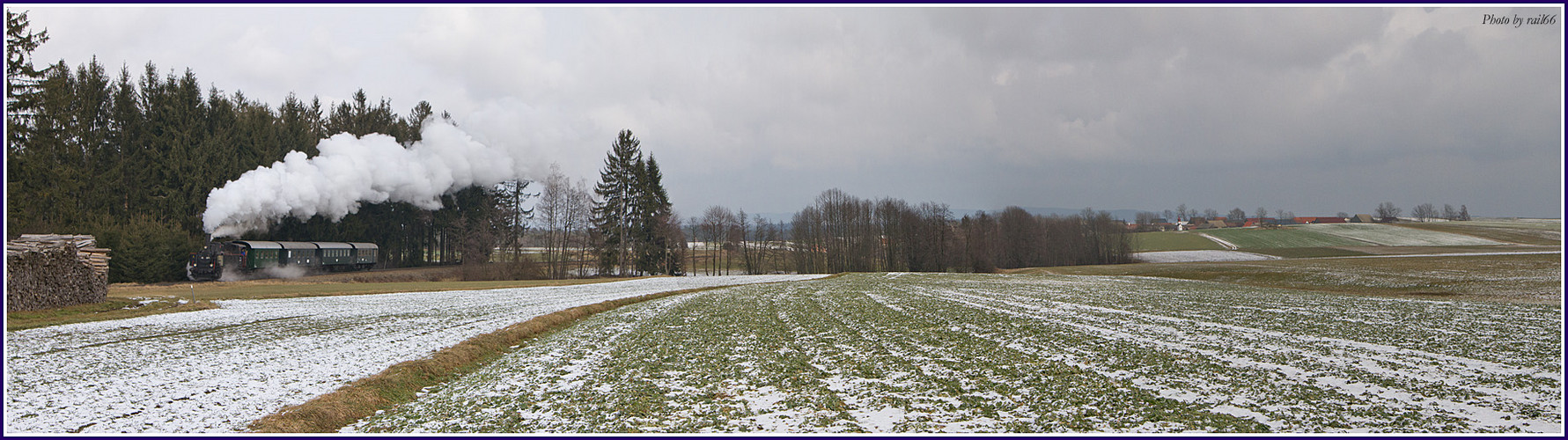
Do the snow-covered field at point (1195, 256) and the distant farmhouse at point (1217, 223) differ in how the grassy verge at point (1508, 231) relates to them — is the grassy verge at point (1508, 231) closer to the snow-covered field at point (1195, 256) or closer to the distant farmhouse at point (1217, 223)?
the snow-covered field at point (1195, 256)

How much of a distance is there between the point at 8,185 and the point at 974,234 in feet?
288

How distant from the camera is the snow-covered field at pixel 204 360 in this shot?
367 inches

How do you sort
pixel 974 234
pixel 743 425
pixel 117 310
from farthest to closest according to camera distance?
1. pixel 974 234
2. pixel 117 310
3. pixel 743 425

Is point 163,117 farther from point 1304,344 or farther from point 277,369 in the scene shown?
point 1304,344

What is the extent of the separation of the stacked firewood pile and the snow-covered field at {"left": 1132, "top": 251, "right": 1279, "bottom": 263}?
3529 inches

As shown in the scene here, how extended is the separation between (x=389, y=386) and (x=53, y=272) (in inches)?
922

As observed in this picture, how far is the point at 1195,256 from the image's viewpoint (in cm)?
8706

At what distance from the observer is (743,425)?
8523mm

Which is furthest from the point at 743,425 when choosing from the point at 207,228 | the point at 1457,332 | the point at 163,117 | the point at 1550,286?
the point at 163,117

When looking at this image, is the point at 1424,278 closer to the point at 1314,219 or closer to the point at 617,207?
the point at 617,207

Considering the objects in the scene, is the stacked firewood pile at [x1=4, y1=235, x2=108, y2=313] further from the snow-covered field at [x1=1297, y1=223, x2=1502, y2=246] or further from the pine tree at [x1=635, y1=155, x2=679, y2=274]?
the snow-covered field at [x1=1297, y1=223, x2=1502, y2=246]

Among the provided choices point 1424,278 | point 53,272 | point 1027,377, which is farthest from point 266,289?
point 1424,278

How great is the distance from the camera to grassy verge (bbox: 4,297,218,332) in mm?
20745

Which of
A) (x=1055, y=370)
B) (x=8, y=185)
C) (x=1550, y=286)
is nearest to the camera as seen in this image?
(x=1055, y=370)
